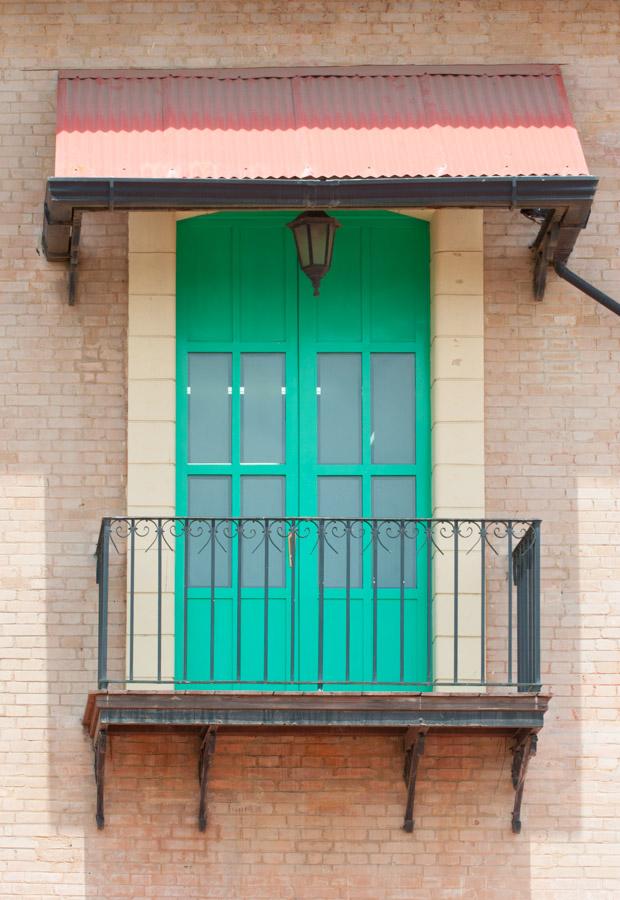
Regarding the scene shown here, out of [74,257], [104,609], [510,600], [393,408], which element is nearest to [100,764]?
[104,609]

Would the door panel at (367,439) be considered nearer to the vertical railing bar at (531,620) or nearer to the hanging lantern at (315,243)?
the hanging lantern at (315,243)

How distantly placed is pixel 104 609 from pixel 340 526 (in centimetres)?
172

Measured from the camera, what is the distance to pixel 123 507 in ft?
49.5

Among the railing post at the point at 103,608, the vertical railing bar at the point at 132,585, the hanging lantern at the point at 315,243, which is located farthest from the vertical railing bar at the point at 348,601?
the hanging lantern at the point at 315,243

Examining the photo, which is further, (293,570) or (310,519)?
(293,570)

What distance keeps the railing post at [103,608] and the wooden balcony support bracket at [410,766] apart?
1853 millimetres

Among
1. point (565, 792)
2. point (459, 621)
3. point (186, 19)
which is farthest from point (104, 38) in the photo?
point (565, 792)

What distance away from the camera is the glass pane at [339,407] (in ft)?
50.2

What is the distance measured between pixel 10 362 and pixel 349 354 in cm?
216

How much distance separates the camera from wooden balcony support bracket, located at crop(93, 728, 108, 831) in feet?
46.8

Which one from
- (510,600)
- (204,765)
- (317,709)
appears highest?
(510,600)

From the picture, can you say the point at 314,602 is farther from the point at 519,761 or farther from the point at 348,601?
the point at 519,761

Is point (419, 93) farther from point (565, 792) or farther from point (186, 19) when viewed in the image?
point (565, 792)

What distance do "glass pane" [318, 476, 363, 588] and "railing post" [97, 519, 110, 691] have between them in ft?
4.70
